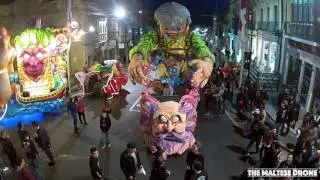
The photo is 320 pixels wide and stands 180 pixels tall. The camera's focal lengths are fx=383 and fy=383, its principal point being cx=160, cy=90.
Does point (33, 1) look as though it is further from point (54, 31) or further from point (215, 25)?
point (215, 25)

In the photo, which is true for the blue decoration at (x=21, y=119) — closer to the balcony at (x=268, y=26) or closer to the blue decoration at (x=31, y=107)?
the blue decoration at (x=31, y=107)

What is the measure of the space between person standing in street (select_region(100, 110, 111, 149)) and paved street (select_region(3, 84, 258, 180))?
0.33 meters

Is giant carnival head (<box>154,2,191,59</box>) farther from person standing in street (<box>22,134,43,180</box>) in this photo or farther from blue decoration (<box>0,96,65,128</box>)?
blue decoration (<box>0,96,65,128</box>)

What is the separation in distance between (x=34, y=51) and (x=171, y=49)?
679 centimetres

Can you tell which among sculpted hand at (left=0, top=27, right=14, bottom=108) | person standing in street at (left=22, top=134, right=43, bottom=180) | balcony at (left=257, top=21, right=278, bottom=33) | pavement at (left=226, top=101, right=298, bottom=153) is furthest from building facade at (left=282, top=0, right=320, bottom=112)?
sculpted hand at (left=0, top=27, right=14, bottom=108)

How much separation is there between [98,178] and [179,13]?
5.90 m

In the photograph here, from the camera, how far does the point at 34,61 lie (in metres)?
16.3

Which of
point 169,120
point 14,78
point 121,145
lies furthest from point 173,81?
point 14,78

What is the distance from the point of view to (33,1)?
27.5m

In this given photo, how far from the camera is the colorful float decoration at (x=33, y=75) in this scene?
50.7 feet

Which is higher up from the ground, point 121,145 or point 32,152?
point 32,152

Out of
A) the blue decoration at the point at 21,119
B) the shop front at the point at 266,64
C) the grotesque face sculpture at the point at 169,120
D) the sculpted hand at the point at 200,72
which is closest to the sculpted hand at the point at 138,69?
the grotesque face sculpture at the point at 169,120

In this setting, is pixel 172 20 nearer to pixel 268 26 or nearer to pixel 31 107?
pixel 31 107

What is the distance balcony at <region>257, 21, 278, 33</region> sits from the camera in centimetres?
2711
